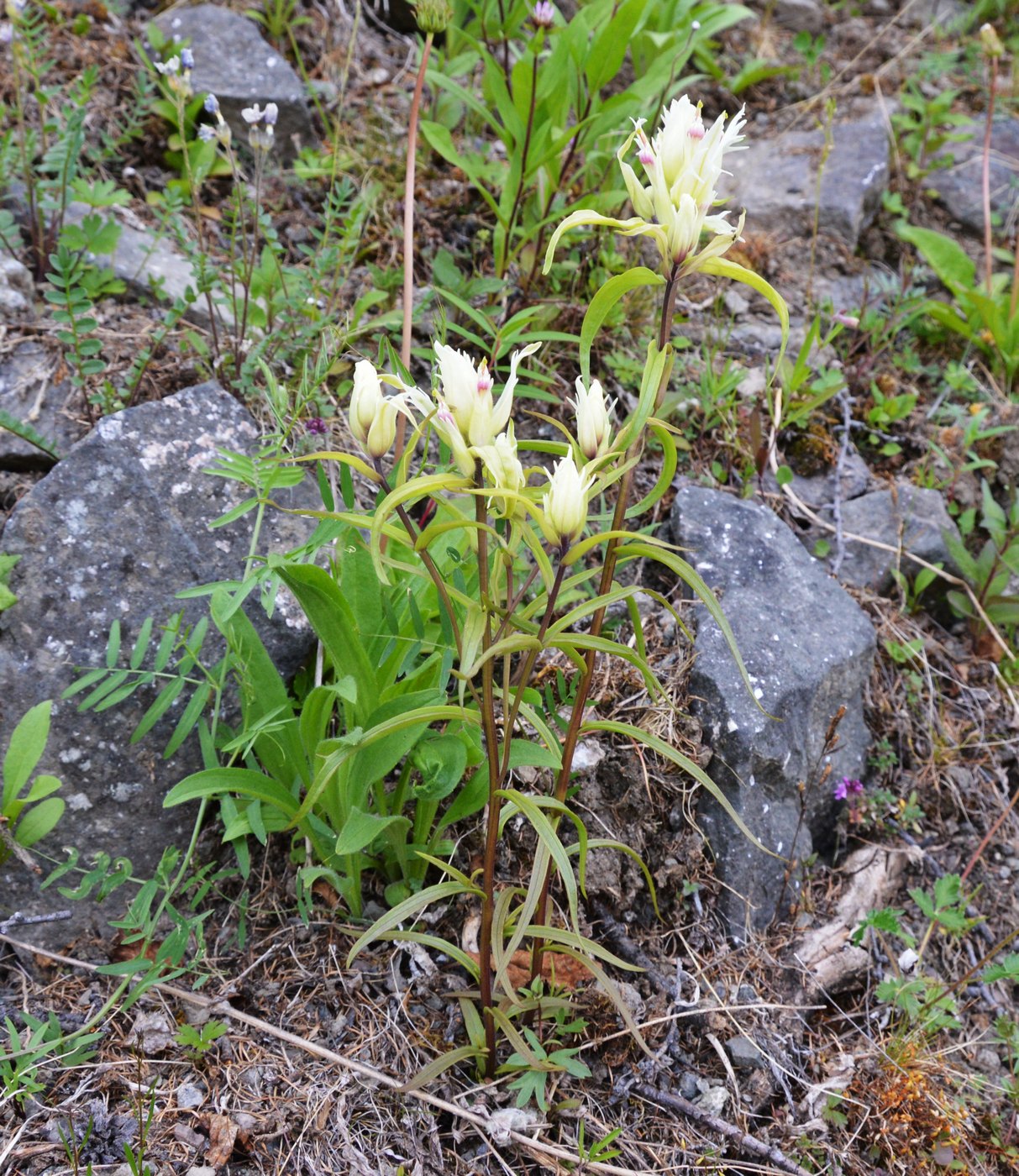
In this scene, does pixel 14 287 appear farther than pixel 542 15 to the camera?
Yes

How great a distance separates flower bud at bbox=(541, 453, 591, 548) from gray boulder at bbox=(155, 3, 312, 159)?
8.12 feet

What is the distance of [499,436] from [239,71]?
8.49 ft

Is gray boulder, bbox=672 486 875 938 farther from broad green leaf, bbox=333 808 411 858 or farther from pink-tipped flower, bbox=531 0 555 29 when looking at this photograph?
pink-tipped flower, bbox=531 0 555 29

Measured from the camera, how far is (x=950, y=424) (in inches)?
122

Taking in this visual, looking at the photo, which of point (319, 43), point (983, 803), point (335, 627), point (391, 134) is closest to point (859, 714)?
point (983, 803)

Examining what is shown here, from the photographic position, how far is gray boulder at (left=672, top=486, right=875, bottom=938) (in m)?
2.09

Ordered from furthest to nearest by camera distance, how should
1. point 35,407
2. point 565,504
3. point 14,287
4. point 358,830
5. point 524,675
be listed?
point 14,287 → point 35,407 → point 358,830 → point 524,675 → point 565,504

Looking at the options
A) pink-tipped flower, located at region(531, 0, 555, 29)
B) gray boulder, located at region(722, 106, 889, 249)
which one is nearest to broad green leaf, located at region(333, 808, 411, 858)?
pink-tipped flower, located at region(531, 0, 555, 29)

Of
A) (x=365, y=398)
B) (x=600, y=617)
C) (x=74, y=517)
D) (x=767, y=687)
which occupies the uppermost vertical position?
(x=365, y=398)

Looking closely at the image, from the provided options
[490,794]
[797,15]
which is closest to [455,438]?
[490,794]

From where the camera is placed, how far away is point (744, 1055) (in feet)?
6.05

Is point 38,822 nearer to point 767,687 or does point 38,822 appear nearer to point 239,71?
point 767,687

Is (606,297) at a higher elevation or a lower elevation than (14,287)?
higher

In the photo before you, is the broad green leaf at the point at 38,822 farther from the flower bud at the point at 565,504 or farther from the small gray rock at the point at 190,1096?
the flower bud at the point at 565,504
